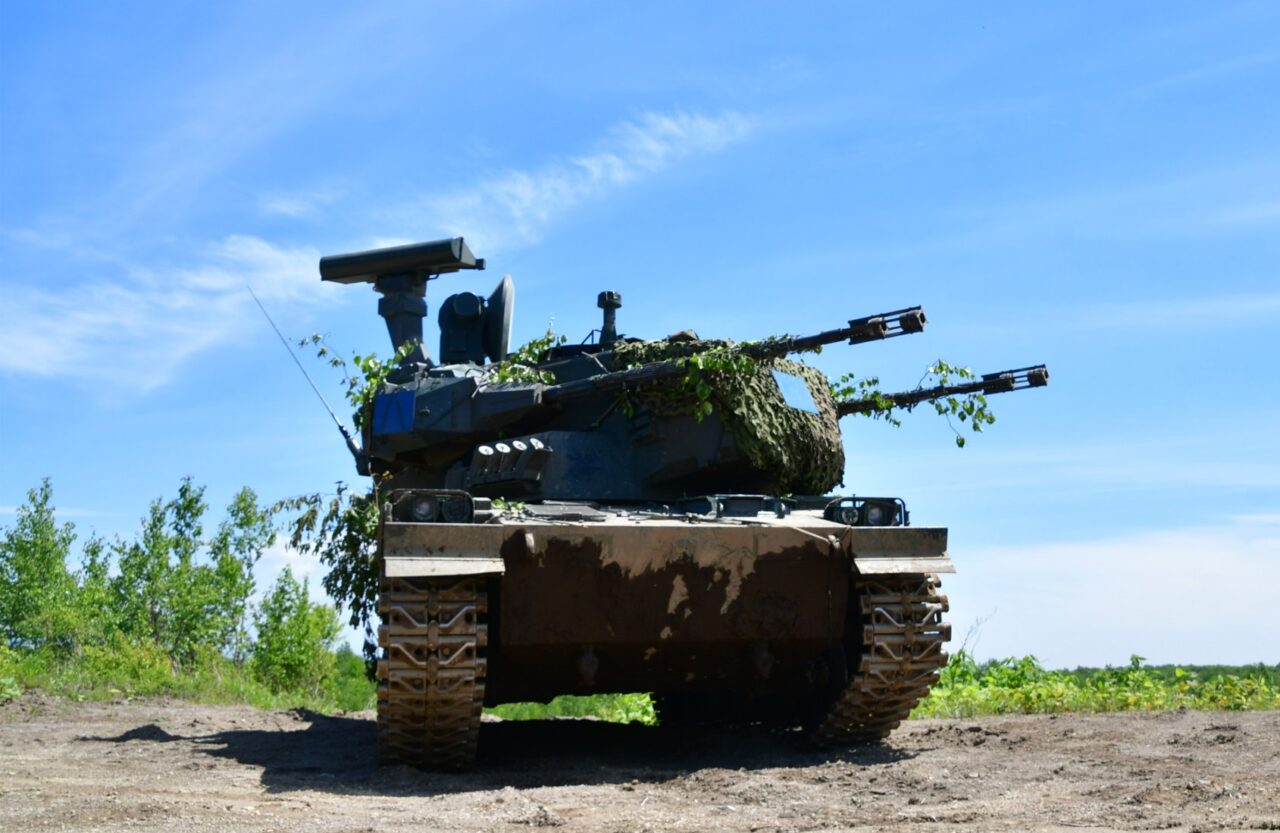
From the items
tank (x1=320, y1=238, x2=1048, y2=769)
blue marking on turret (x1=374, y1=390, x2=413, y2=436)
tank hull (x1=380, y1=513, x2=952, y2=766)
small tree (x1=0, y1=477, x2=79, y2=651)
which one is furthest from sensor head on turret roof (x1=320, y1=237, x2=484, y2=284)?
small tree (x1=0, y1=477, x2=79, y2=651)

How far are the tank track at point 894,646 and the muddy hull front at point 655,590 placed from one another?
0.11 metres

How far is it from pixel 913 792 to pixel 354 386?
6.63 m

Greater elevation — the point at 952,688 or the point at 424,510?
the point at 424,510

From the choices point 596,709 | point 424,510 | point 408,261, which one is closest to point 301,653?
point 596,709

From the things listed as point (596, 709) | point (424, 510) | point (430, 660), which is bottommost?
point (596, 709)

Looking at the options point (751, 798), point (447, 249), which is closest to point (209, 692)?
point (447, 249)

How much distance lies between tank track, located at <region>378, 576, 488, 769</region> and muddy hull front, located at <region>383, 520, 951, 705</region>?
0.13 meters

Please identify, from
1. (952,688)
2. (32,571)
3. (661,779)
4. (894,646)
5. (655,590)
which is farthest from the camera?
(32,571)

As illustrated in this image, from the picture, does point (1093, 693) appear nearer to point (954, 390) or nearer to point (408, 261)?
point (954, 390)

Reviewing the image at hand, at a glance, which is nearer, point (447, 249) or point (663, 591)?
point (663, 591)

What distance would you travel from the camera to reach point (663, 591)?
8.55 m

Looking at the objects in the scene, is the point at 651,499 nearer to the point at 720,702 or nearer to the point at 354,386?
the point at 720,702

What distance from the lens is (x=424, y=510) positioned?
27.3 ft

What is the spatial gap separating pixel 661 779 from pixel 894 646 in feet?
5.77
